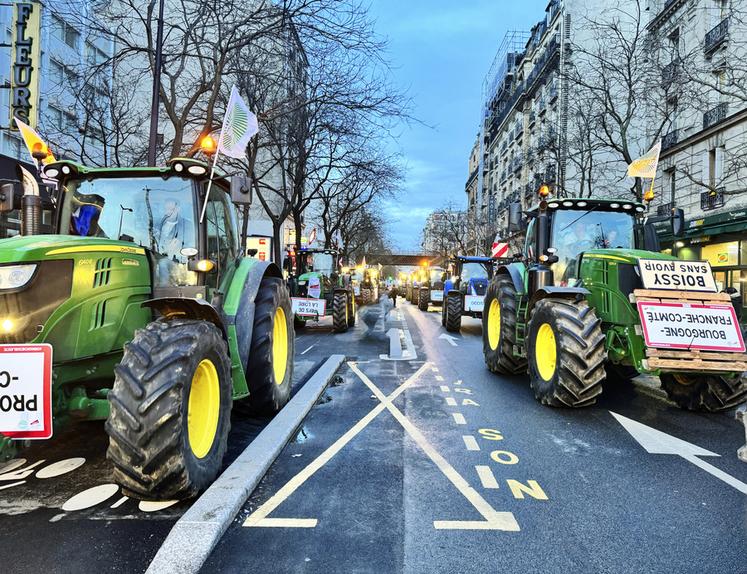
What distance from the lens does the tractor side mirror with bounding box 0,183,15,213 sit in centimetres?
429

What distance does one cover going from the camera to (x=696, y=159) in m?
21.2

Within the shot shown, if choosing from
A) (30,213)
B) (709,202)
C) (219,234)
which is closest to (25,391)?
(30,213)

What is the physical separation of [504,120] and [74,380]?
192 ft

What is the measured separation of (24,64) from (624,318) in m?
15.5

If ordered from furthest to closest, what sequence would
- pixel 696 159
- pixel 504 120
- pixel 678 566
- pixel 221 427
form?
pixel 504 120 < pixel 696 159 < pixel 221 427 < pixel 678 566

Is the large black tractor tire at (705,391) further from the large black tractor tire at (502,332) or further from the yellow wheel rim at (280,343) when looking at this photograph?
the yellow wheel rim at (280,343)

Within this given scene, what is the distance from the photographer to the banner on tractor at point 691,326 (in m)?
5.29

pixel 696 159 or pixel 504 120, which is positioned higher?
pixel 504 120

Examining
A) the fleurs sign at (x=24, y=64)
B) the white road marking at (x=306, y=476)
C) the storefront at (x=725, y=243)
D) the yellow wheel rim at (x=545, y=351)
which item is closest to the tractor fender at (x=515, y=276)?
the yellow wheel rim at (x=545, y=351)

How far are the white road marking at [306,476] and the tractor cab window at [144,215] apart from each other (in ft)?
6.29

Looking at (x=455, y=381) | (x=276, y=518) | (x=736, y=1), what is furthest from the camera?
(x=736, y=1)

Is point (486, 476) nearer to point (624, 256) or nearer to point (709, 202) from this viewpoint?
point (624, 256)

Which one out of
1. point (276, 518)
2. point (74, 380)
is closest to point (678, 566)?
point (276, 518)

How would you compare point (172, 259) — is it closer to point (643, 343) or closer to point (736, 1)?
point (643, 343)
